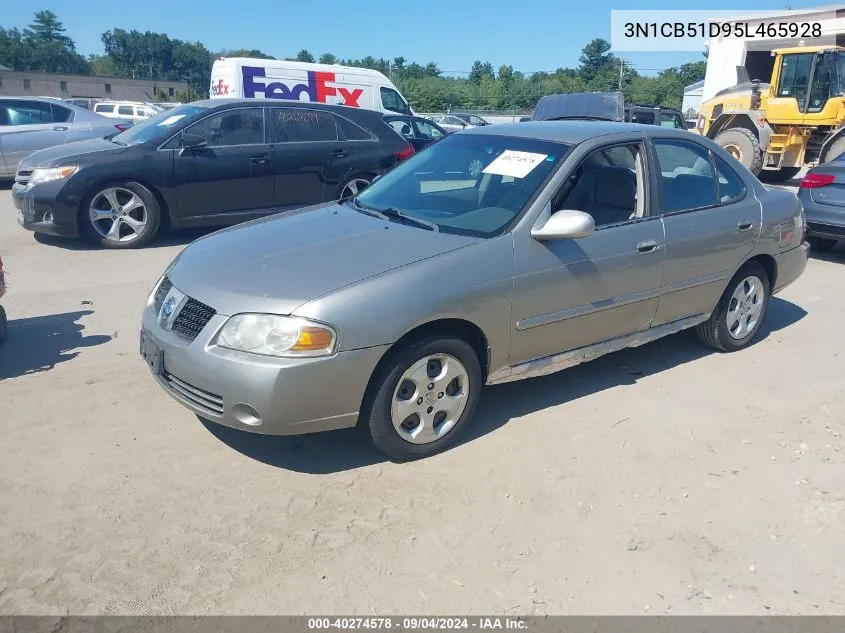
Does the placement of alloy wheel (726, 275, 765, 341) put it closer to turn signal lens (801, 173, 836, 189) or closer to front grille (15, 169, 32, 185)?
turn signal lens (801, 173, 836, 189)

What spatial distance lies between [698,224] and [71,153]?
6.54 meters

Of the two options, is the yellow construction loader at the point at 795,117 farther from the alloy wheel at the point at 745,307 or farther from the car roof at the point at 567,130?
the car roof at the point at 567,130

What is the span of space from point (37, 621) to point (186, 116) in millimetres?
6706

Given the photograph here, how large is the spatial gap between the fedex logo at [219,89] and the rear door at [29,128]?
581cm

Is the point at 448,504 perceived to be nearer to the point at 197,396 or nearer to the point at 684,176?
the point at 197,396

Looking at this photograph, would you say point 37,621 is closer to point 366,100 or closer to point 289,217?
point 289,217

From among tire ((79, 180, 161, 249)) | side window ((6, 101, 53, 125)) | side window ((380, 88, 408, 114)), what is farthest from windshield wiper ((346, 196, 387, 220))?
side window ((380, 88, 408, 114))

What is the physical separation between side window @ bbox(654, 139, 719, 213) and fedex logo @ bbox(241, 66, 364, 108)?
13455mm

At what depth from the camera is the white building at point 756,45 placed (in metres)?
18.5

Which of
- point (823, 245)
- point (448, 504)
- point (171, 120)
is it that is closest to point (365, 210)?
point (448, 504)

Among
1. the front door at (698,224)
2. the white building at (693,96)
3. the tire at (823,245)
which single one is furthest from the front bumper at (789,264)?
the white building at (693,96)

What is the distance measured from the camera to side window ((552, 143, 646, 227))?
163 inches

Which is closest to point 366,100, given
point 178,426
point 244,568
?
point 178,426

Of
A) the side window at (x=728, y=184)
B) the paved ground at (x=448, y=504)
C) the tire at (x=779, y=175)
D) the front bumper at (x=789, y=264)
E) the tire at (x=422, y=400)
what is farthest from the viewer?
the tire at (x=779, y=175)
